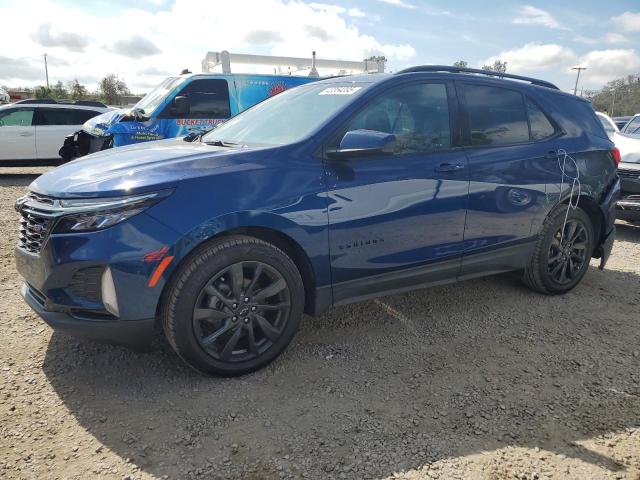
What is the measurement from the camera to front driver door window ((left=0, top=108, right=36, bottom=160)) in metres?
11.0

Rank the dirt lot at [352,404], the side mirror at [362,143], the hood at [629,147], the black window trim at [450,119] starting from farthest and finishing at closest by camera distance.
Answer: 1. the hood at [629,147]
2. the black window trim at [450,119]
3. the side mirror at [362,143]
4. the dirt lot at [352,404]

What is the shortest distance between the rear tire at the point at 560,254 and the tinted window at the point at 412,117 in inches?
52.7

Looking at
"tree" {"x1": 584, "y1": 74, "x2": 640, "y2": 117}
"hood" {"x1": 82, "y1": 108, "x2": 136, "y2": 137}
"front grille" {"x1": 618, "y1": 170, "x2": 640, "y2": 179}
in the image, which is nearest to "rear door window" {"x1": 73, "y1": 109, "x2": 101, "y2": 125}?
"hood" {"x1": 82, "y1": 108, "x2": 136, "y2": 137}

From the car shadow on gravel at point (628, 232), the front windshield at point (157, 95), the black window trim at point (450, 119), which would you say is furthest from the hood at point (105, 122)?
the car shadow on gravel at point (628, 232)

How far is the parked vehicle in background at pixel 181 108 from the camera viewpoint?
312 inches

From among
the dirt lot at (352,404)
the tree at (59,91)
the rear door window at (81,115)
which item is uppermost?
the tree at (59,91)

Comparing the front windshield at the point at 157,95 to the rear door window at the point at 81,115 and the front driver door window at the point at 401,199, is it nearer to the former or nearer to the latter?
the rear door window at the point at 81,115

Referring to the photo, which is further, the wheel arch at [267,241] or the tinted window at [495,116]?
the tinted window at [495,116]

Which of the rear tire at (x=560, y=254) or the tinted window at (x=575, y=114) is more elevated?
the tinted window at (x=575, y=114)

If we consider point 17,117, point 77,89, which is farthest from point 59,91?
point 17,117

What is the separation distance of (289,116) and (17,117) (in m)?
10.3

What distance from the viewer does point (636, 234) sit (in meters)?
6.93

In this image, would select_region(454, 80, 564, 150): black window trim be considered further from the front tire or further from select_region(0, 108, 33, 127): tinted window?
select_region(0, 108, 33, 127): tinted window

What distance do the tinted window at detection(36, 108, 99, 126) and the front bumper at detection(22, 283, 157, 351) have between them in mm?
10397
